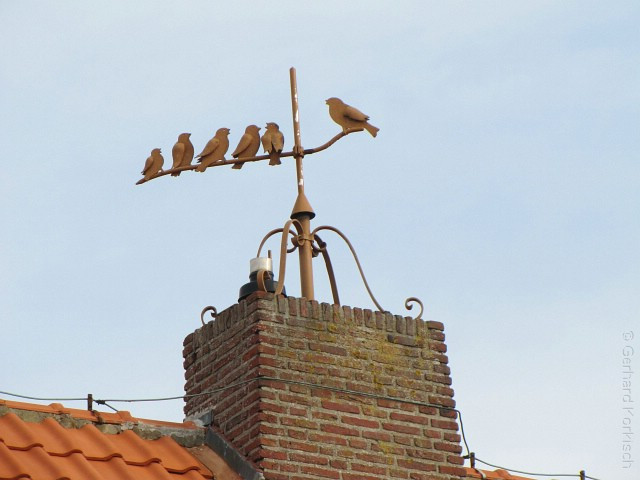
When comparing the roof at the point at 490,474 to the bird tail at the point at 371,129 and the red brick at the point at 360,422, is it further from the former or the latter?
the bird tail at the point at 371,129

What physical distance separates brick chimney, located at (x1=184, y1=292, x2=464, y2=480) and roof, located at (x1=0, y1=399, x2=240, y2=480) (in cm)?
29

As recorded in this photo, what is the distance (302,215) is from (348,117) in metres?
0.78

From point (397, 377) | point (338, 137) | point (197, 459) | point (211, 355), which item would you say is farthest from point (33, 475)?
point (338, 137)

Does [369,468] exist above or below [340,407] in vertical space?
below

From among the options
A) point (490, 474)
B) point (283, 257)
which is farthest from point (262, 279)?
point (490, 474)

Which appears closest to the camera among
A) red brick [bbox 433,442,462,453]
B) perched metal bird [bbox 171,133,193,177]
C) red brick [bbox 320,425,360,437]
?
red brick [bbox 320,425,360,437]

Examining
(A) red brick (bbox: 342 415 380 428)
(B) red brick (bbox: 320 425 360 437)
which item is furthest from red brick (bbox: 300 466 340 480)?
(A) red brick (bbox: 342 415 380 428)

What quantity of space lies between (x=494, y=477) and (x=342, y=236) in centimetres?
223

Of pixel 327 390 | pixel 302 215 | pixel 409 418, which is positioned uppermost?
pixel 302 215

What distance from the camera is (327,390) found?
8.23m

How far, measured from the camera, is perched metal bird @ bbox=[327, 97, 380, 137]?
9.10 metres

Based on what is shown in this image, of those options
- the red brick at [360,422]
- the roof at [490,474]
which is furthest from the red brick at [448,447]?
the roof at [490,474]

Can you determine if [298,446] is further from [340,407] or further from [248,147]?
[248,147]

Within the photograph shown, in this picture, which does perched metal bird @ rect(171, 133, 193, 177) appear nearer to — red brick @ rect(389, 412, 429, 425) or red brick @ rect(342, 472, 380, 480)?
red brick @ rect(389, 412, 429, 425)
